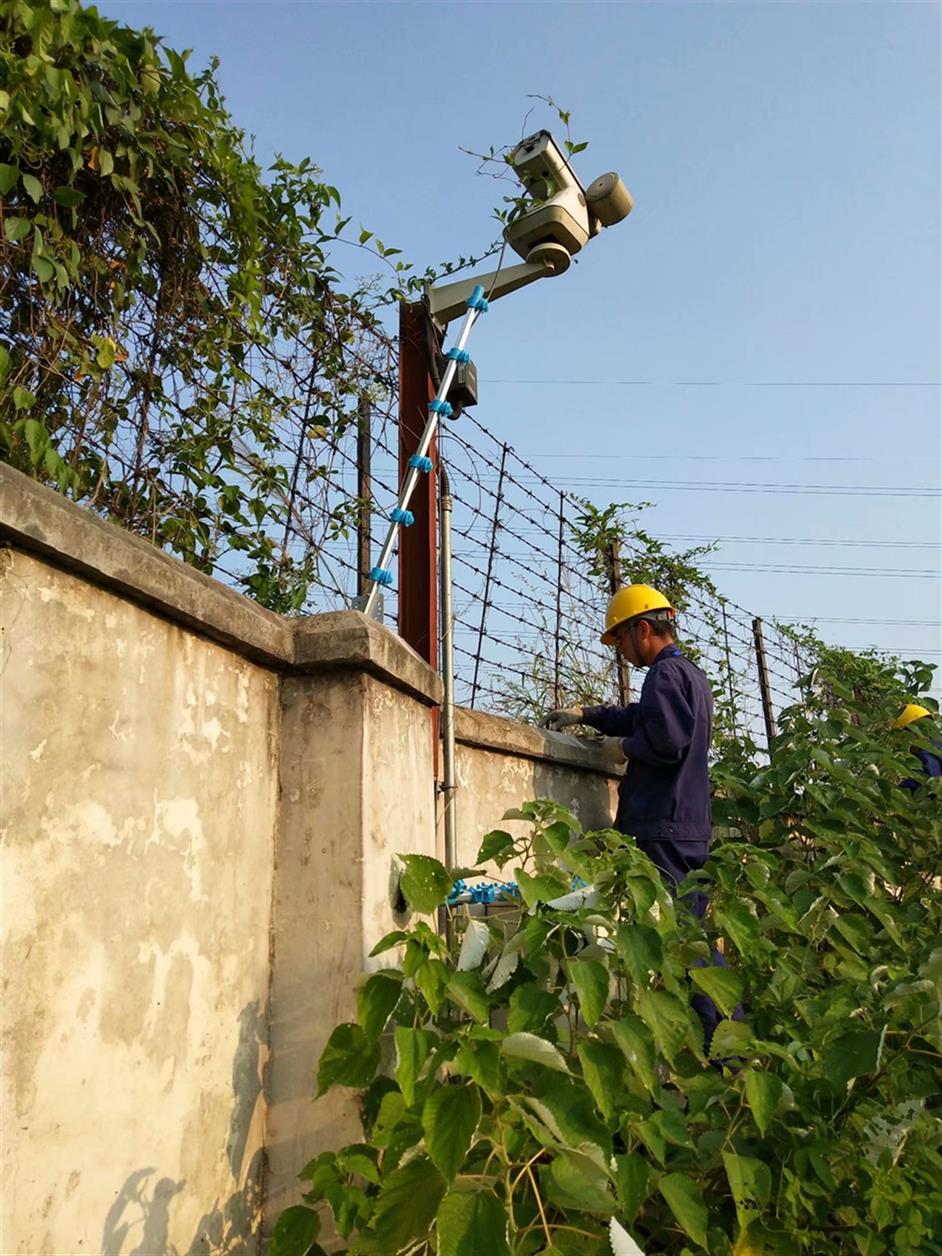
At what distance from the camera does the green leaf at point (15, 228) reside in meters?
2.10

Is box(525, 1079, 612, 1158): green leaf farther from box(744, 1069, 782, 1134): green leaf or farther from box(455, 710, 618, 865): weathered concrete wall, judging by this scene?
box(455, 710, 618, 865): weathered concrete wall

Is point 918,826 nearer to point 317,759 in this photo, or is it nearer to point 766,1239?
point 766,1239

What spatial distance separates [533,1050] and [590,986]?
22 centimetres

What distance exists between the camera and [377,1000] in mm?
1883

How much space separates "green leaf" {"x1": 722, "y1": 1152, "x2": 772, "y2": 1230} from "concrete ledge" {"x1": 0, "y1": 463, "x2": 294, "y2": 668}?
1.40 m

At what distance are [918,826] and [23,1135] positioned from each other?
346 cm

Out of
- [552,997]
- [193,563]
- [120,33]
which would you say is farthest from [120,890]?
[120,33]

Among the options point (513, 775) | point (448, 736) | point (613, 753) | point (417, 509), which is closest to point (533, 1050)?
point (448, 736)

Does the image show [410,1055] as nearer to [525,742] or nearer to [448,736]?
[448,736]

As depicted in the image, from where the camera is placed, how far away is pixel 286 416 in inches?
121

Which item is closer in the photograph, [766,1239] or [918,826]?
[766,1239]

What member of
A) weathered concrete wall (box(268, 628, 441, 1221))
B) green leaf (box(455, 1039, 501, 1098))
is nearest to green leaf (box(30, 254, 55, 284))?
weathered concrete wall (box(268, 628, 441, 1221))

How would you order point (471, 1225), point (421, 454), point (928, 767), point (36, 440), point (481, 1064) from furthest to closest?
point (928, 767) < point (421, 454) < point (36, 440) < point (481, 1064) < point (471, 1225)

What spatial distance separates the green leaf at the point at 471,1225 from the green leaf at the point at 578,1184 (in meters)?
0.12
